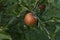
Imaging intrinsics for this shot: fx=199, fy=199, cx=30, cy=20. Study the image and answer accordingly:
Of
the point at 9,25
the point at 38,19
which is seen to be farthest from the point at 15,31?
the point at 38,19

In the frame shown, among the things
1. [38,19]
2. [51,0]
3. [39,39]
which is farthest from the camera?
[39,39]

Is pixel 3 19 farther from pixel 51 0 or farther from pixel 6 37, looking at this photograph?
pixel 51 0

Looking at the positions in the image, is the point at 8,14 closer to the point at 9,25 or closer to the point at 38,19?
the point at 9,25

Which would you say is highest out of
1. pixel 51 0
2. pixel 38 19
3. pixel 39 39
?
pixel 51 0

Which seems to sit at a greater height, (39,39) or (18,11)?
(18,11)

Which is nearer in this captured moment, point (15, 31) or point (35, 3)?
point (35, 3)

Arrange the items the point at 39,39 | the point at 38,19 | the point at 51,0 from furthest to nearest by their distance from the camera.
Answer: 1. the point at 39,39
2. the point at 51,0
3. the point at 38,19

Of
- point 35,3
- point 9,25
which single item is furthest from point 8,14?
point 35,3
